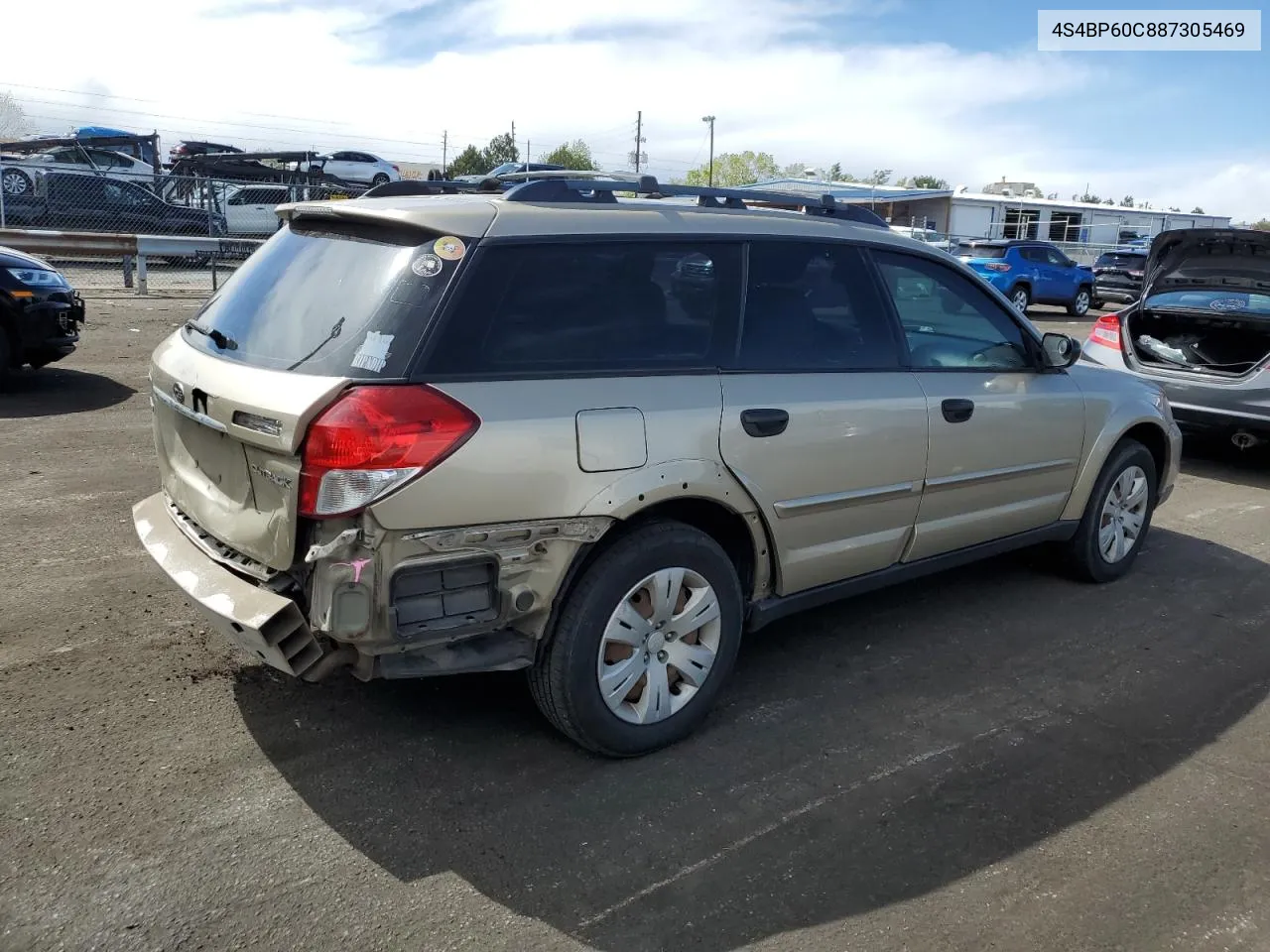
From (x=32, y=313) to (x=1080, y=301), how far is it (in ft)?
68.7

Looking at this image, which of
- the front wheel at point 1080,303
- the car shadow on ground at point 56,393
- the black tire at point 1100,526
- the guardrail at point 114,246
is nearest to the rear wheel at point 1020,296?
the front wheel at point 1080,303

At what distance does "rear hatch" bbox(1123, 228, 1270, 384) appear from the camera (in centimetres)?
835

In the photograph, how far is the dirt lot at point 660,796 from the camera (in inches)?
110

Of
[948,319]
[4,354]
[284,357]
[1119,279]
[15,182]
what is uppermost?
[15,182]

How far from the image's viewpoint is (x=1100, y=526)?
539 centimetres

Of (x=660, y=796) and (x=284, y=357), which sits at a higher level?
(x=284, y=357)

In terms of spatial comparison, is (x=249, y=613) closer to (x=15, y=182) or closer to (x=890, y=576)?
(x=890, y=576)

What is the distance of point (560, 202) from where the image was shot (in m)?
3.67

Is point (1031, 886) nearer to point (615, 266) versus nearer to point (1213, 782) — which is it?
point (1213, 782)

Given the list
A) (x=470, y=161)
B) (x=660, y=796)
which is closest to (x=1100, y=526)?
(x=660, y=796)

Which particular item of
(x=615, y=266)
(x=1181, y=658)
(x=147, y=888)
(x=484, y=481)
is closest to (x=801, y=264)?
(x=615, y=266)

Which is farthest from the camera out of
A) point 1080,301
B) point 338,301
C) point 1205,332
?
point 1080,301

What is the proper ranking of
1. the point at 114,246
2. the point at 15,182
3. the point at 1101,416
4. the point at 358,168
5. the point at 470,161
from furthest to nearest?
1. the point at 470,161
2. the point at 358,168
3. the point at 15,182
4. the point at 114,246
5. the point at 1101,416

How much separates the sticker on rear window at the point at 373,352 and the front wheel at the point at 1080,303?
888 inches
